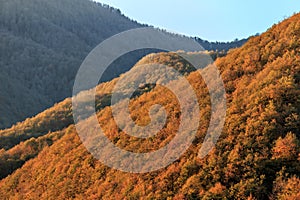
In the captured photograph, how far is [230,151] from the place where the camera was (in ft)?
62.9

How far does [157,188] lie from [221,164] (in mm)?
3896

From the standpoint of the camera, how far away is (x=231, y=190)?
55.5ft

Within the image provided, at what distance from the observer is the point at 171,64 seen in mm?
84688

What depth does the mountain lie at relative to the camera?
56.7 feet

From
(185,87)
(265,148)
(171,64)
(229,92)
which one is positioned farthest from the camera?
(171,64)

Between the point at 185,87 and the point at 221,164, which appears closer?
the point at 221,164

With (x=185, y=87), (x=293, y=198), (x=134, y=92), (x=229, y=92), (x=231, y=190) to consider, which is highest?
(x=134, y=92)

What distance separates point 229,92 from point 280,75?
3770 mm

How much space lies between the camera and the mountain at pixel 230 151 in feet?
56.7

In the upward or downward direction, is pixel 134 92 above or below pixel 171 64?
below

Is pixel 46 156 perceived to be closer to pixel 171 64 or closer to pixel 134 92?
pixel 134 92

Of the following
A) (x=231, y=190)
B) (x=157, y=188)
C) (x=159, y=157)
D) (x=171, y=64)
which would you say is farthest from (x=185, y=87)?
(x=171, y=64)

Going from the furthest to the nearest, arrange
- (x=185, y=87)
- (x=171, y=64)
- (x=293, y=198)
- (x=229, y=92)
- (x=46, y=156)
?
(x=171, y=64), (x=46, y=156), (x=185, y=87), (x=229, y=92), (x=293, y=198)

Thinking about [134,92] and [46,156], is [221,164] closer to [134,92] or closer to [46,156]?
[46,156]
